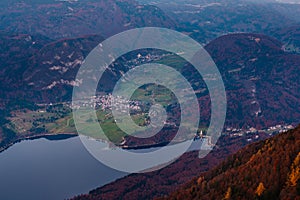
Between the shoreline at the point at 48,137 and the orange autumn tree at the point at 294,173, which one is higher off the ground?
the orange autumn tree at the point at 294,173

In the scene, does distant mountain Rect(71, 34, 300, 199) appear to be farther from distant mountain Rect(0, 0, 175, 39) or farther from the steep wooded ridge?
distant mountain Rect(0, 0, 175, 39)

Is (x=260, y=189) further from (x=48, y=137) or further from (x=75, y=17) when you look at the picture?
(x=75, y=17)

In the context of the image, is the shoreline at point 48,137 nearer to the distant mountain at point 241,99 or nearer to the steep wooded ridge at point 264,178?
the distant mountain at point 241,99

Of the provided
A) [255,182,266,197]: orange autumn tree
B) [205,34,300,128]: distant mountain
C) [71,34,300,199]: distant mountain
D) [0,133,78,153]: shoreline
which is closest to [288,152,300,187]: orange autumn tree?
[255,182,266,197]: orange autumn tree

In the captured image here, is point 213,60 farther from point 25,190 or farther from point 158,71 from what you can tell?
point 25,190

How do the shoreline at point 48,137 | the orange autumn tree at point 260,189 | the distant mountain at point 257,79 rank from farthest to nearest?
the distant mountain at point 257,79 → the shoreline at point 48,137 → the orange autumn tree at point 260,189

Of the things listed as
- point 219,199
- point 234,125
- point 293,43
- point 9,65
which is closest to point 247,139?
point 234,125

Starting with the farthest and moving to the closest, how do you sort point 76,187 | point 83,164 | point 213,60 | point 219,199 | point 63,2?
point 63,2 < point 213,60 < point 83,164 < point 76,187 < point 219,199

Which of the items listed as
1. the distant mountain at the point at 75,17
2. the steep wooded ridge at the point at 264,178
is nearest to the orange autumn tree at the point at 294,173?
the steep wooded ridge at the point at 264,178
